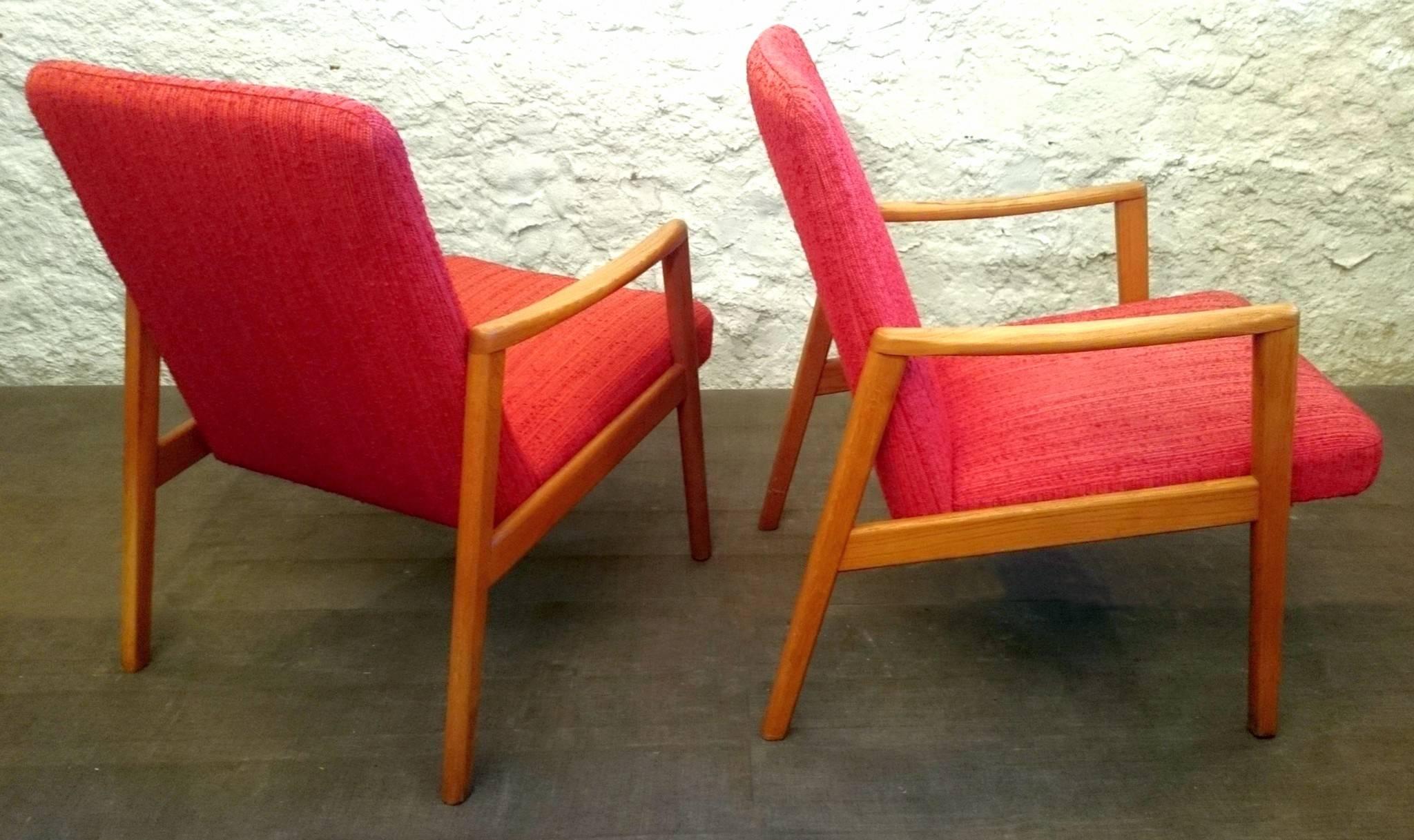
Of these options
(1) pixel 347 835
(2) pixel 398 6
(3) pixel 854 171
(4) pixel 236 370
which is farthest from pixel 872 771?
(2) pixel 398 6

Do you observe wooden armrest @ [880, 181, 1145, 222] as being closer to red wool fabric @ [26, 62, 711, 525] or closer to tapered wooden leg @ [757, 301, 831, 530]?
tapered wooden leg @ [757, 301, 831, 530]

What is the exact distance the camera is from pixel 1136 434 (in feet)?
4.31

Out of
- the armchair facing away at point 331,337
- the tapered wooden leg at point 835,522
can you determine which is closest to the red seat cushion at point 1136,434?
the tapered wooden leg at point 835,522

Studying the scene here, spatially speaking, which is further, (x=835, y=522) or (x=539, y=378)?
(x=539, y=378)

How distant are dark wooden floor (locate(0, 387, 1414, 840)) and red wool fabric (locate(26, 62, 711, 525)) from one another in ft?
1.19

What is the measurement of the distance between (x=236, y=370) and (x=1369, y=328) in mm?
2296

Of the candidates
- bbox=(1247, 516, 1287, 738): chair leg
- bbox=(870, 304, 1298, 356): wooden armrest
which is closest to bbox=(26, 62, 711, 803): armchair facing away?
bbox=(870, 304, 1298, 356): wooden armrest

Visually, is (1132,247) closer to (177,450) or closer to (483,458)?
(483,458)

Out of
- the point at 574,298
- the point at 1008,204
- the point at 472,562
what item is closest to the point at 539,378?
the point at 574,298

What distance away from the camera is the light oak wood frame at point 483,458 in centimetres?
122

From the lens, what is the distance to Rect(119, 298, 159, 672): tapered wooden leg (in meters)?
1.47

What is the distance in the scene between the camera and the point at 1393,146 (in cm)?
220

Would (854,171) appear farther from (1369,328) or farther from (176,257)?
(1369,328)

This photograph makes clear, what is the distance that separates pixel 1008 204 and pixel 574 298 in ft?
2.67
